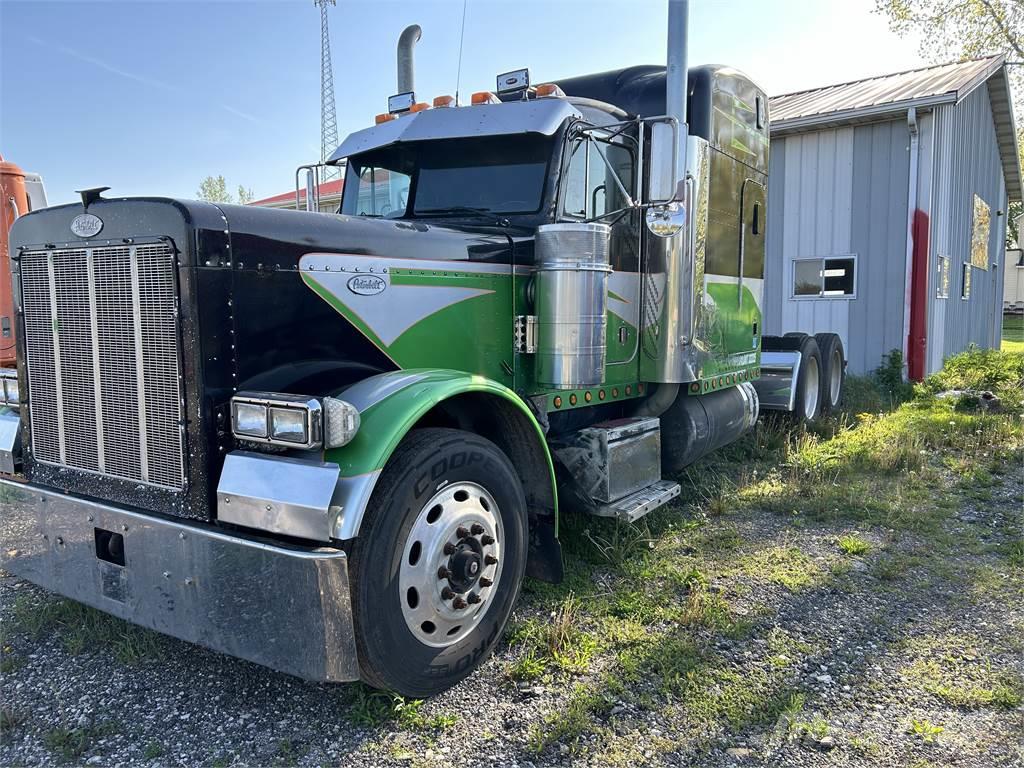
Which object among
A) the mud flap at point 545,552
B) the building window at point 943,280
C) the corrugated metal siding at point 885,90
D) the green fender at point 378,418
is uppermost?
the corrugated metal siding at point 885,90

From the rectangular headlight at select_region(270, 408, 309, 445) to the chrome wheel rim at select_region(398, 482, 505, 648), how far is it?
586mm

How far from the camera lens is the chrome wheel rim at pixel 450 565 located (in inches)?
116

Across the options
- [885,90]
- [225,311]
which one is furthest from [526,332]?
[885,90]

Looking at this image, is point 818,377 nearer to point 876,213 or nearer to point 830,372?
point 830,372

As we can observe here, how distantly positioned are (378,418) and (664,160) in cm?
217

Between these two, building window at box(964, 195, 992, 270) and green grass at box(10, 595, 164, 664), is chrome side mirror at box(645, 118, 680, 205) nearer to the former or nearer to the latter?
green grass at box(10, 595, 164, 664)

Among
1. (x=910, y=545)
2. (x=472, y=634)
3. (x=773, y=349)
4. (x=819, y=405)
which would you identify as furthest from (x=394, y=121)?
(x=819, y=405)

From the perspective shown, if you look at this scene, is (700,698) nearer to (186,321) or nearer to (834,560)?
(834,560)

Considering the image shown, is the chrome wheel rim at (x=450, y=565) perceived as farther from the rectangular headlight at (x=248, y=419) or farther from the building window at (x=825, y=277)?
the building window at (x=825, y=277)

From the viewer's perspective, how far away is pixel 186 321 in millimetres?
2766

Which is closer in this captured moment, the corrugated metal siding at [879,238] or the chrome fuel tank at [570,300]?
the chrome fuel tank at [570,300]

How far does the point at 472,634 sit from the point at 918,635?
212 cm

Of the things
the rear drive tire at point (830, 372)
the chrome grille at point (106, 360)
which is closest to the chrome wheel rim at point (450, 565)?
the chrome grille at point (106, 360)

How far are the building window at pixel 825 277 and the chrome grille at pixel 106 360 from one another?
10.9 m
